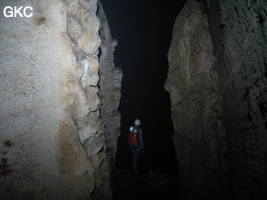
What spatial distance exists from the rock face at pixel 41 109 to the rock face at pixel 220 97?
6.01 ft

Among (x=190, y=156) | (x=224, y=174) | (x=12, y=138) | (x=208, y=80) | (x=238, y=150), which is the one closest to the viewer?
(x=12, y=138)

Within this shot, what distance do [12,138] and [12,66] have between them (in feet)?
2.12

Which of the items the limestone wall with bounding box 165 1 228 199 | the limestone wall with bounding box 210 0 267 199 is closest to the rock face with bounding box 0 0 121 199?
the limestone wall with bounding box 210 0 267 199

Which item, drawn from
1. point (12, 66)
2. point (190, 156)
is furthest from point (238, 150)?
point (12, 66)

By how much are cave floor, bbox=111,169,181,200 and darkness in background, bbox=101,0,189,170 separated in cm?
375

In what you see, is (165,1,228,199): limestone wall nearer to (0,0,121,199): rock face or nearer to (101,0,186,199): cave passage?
(0,0,121,199): rock face

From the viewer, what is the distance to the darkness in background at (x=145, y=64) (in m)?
10.2

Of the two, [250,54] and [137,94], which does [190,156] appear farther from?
[137,94]

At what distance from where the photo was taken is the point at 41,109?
5.61 feet

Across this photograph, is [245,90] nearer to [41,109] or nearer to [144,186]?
[41,109]

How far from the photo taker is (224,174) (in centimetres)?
291

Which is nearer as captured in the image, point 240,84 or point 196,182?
point 240,84

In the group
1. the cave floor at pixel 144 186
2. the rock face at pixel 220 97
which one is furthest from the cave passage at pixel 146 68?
the rock face at pixel 220 97

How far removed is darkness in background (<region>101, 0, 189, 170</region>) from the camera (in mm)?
10172
